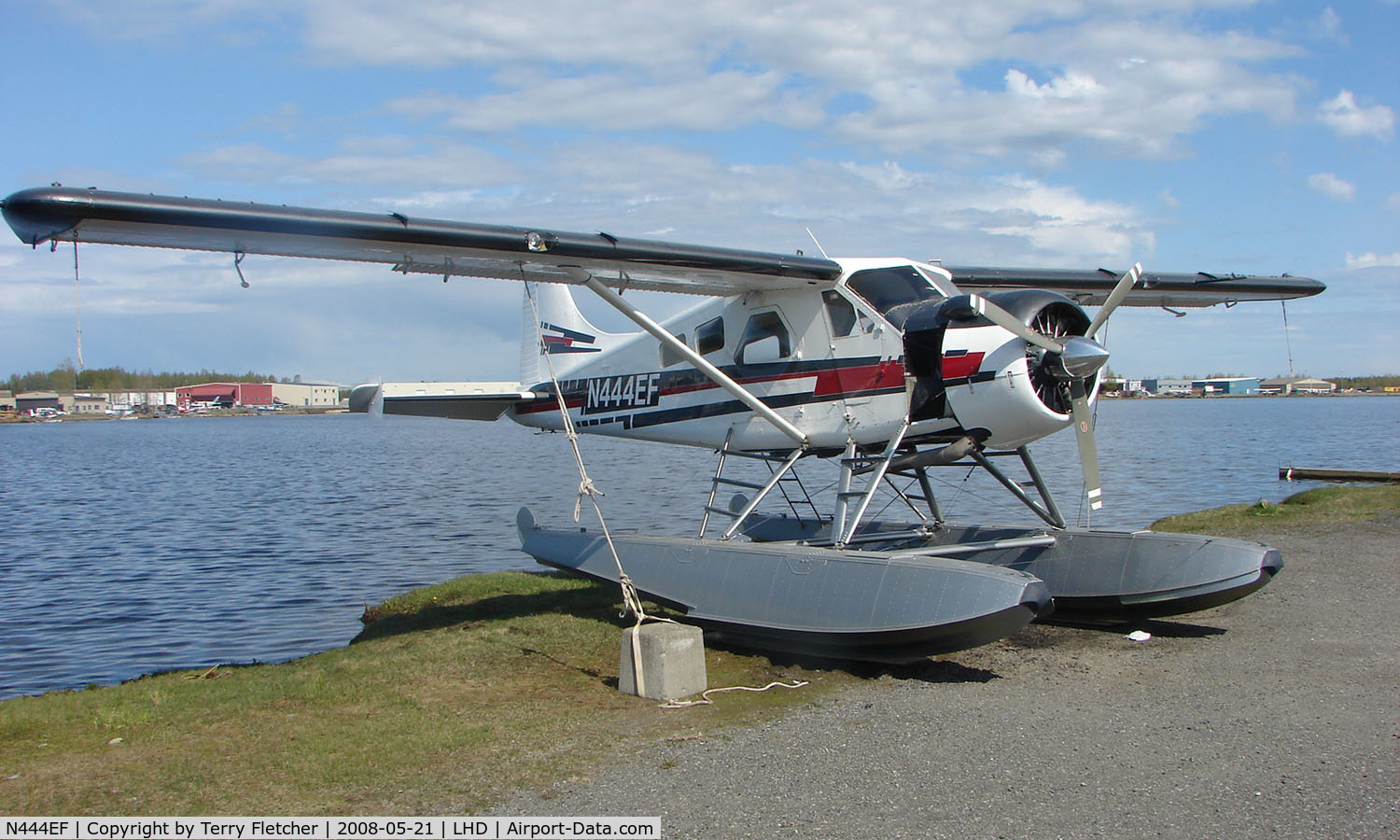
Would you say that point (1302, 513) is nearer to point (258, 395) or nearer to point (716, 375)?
point (716, 375)

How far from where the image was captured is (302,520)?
2280cm

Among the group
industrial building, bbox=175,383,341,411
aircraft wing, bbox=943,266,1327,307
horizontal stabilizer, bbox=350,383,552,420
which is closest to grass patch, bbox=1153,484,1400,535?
aircraft wing, bbox=943,266,1327,307

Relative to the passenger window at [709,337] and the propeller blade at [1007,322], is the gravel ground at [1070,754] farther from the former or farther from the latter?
the passenger window at [709,337]

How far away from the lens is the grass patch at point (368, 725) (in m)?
4.73

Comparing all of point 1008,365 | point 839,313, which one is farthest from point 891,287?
point 1008,365

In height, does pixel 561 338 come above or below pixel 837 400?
above

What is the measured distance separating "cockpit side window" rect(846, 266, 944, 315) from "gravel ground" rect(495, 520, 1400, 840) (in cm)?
313

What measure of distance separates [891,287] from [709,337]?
2.13 m

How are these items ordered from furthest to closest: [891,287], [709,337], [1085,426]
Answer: [709,337] → [891,287] → [1085,426]

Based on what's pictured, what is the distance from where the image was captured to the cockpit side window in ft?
28.9

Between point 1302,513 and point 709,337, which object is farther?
point 1302,513

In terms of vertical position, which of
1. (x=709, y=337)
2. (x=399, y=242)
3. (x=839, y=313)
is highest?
(x=399, y=242)

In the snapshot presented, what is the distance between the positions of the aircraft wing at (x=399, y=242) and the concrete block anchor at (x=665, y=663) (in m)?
3.31

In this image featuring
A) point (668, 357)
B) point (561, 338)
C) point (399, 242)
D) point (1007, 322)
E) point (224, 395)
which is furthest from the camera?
point (224, 395)
